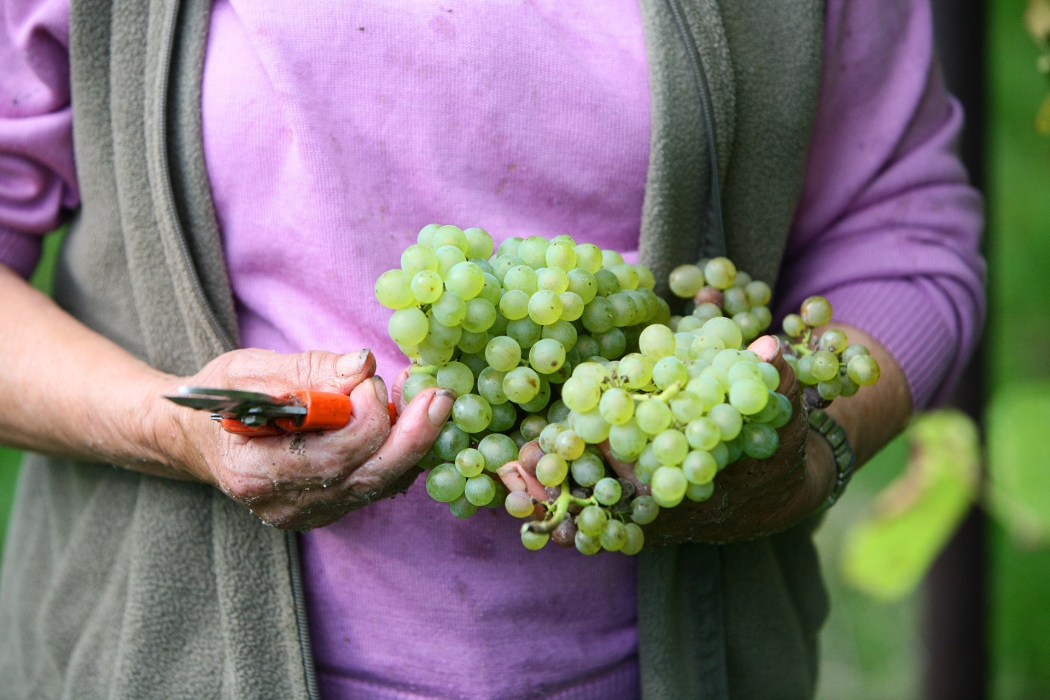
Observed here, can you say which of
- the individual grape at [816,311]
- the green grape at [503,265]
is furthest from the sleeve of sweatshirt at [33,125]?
the individual grape at [816,311]

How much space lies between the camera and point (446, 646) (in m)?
1.11

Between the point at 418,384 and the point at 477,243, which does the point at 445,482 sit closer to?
the point at 418,384

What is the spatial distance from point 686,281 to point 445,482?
1.35ft

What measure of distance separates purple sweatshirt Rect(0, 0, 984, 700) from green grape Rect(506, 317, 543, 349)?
0.24m

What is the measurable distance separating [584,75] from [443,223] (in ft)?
0.84

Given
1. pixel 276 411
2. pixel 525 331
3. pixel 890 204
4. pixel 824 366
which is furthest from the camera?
pixel 890 204

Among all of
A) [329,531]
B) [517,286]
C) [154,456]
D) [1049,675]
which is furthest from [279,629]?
[1049,675]

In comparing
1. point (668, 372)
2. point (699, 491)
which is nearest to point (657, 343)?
point (668, 372)

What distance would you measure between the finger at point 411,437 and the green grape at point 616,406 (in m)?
0.15

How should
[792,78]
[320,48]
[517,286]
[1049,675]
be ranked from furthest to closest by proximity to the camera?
[1049,675] < [792,78] < [320,48] < [517,286]

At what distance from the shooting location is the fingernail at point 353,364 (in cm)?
84

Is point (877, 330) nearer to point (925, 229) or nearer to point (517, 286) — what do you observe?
point (925, 229)

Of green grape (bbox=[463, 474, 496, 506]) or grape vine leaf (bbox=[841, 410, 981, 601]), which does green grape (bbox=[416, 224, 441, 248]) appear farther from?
grape vine leaf (bbox=[841, 410, 981, 601])

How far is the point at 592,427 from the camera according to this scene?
32.6 inches
